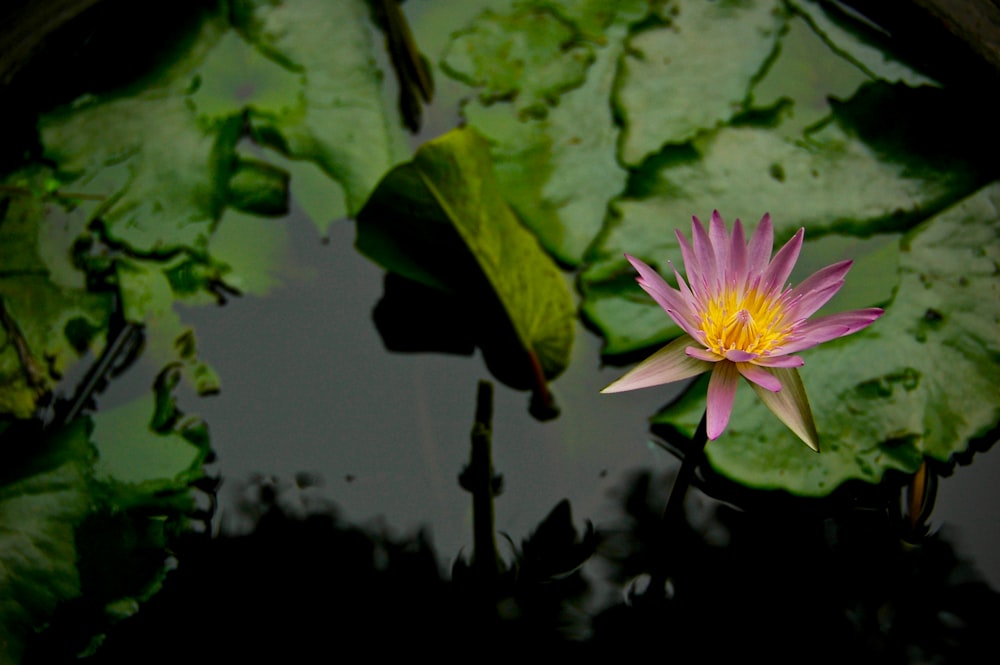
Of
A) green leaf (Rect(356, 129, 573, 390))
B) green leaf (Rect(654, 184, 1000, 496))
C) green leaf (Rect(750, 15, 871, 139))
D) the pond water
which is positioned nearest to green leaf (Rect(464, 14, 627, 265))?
the pond water

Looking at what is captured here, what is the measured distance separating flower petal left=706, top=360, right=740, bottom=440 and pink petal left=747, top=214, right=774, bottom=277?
182mm

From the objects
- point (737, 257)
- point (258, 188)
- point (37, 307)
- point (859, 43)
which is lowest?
point (37, 307)

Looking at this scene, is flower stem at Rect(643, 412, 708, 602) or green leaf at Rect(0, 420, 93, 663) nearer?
flower stem at Rect(643, 412, 708, 602)

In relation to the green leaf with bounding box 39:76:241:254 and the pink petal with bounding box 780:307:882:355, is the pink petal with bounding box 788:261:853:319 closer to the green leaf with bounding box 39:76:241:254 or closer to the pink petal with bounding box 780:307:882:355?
the pink petal with bounding box 780:307:882:355

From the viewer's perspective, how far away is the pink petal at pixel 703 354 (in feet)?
3.35

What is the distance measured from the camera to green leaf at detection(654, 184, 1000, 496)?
137 centimetres

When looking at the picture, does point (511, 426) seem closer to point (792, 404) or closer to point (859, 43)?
point (792, 404)

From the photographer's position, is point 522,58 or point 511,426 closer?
point 511,426

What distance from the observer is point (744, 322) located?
1.09 meters

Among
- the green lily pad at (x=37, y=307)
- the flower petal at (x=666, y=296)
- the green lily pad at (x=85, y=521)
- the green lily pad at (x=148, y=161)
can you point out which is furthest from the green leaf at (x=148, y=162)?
the flower petal at (x=666, y=296)

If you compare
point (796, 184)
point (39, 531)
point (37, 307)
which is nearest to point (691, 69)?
point (796, 184)

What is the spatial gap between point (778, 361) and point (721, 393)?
9cm

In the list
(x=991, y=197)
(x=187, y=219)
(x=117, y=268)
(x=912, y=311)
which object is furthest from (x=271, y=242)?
(x=991, y=197)

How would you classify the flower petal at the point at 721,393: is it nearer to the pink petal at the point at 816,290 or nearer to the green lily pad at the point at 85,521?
the pink petal at the point at 816,290
